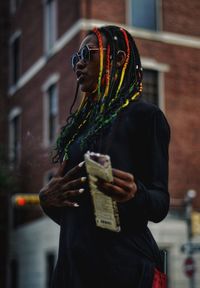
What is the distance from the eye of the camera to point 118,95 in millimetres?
2445

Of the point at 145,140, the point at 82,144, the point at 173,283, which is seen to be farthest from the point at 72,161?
the point at 173,283

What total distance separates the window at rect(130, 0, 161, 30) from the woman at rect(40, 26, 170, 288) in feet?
73.3

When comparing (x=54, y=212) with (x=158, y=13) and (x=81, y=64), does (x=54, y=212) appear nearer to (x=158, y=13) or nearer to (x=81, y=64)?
(x=81, y=64)

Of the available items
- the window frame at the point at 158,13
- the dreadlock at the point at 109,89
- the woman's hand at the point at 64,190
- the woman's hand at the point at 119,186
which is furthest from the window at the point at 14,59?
the woman's hand at the point at 119,186

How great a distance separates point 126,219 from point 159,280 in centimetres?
22

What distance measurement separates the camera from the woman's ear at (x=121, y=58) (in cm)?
251

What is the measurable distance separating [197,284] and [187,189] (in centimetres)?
331

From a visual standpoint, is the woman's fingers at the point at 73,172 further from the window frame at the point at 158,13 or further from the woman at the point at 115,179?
the window frame at the point at 158,13

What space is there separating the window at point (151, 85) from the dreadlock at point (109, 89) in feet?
71.4

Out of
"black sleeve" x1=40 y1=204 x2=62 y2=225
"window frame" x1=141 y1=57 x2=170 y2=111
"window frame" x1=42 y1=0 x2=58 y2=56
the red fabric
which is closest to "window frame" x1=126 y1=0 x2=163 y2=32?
"window frame" x1=141 y1=57 x2=170 y2=111

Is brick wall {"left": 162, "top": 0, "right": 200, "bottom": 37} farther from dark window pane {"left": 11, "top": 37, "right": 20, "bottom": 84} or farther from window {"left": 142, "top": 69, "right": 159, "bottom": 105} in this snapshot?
dark window pane {"left": 11, "top": 37, "right": 20, "bottom": 84}

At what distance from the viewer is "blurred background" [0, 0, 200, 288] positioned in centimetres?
2427

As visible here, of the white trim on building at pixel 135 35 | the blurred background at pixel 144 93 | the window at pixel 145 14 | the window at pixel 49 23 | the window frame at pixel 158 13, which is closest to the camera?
the white trim on building at pixel 135 35

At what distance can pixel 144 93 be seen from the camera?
2394 centimetres
